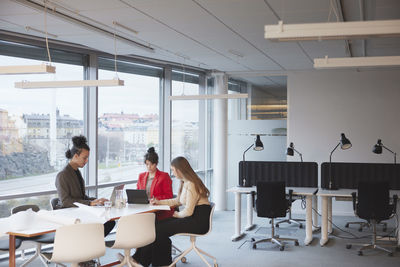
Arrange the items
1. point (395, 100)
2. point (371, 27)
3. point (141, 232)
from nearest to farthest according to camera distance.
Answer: point (371, 27) < point (141, 232) < point (395, 100)

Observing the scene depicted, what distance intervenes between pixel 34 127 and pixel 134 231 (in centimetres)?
264

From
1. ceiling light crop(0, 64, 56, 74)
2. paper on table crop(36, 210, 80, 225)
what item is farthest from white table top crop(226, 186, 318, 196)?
ceiling light crop(0, 64, 56, 74)

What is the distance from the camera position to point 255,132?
10.2 meters

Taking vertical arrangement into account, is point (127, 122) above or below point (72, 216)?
above

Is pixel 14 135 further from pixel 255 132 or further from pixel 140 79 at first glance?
pixel 255 132

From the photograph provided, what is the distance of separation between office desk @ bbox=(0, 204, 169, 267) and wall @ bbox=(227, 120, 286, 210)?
4883mm

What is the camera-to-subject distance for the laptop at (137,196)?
5672mm

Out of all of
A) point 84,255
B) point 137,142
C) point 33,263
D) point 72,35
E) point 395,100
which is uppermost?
point 72,35

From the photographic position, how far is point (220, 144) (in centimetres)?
1020

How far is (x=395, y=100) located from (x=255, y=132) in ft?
8.88

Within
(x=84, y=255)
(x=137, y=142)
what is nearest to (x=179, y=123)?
(x=137, y=142)

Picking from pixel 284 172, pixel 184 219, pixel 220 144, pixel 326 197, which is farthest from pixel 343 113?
pixel 184 219

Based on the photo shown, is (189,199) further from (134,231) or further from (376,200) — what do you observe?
(376,200)

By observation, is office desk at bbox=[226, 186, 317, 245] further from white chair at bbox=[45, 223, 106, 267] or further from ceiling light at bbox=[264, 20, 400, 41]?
ceiling light at bbox=[264, 20, 400, 41]
